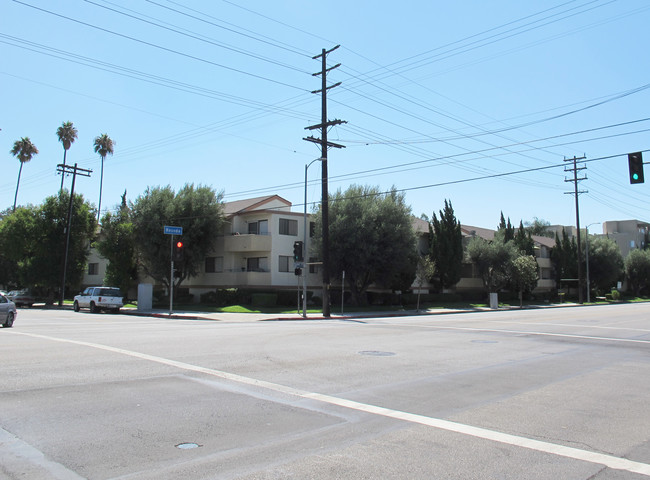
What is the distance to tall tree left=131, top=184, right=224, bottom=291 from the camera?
41.0m

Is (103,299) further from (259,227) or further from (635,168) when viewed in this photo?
(635,168)

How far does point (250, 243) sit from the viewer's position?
4091cm

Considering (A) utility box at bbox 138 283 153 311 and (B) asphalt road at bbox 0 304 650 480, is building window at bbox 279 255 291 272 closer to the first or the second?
(A) utility box at bbox 138 283 153 311

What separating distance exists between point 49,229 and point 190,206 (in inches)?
574

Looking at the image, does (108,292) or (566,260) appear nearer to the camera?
(108,292)

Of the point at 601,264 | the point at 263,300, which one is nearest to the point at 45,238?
the point at 263,300

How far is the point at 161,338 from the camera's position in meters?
15.5

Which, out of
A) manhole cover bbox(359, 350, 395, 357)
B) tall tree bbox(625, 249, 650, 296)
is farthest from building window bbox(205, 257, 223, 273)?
tall tree bbox(625, 249, 650, 296)

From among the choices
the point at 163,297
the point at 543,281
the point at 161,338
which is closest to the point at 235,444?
the point at 161,338

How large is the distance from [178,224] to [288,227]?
8545mm

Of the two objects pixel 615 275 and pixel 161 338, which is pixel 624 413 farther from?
pixel 615 275

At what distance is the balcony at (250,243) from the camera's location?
4066cm

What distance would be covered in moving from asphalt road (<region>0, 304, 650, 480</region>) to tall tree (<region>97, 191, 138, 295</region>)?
33091 millimetres

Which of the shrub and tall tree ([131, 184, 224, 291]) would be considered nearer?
the shrub
